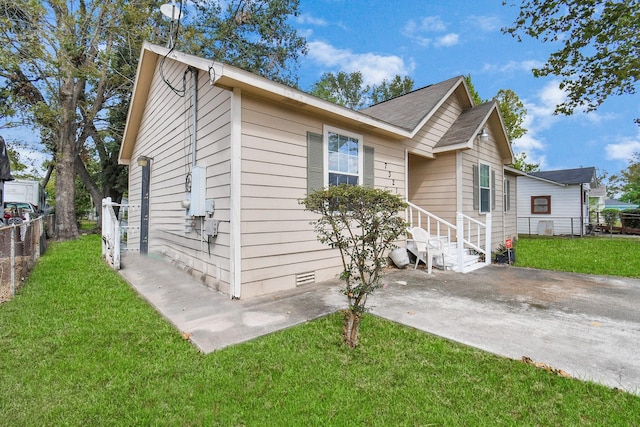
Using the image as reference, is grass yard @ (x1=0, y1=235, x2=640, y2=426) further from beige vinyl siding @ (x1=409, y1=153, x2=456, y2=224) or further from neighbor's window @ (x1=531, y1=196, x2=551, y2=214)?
neighbor's window @ (x1=531, y1=196, x2=551, y2=214)

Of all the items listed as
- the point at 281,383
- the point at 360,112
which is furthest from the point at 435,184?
the point at 281,383

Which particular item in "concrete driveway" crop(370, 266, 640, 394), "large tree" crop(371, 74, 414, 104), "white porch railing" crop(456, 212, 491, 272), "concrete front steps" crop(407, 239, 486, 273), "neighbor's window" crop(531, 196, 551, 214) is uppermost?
"large tree" crop(371, 74, 414, 104)

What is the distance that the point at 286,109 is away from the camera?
5.16 metres

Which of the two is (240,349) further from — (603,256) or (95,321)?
(603,256)

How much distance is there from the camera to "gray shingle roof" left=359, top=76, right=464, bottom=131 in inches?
305

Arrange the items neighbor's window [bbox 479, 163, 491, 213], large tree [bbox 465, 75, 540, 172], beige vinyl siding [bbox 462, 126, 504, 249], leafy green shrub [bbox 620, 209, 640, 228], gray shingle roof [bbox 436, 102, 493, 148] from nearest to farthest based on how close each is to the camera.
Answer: gray shingle roof [bbox 436, 102, 493, 148] < beige vinyl siding [bbox 462, 126, 504, 249] < neighbor's window [bbox 479, 163, 491, 213] < leafy green shrub [bbox 620, 209, 640, 228] < large tree [bbox 465, 75, 540, 172]

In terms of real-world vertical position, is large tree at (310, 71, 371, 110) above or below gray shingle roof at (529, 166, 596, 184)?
above

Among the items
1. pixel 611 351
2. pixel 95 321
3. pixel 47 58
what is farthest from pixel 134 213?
pixel 611 351

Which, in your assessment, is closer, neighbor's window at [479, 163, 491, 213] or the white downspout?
the white downspout

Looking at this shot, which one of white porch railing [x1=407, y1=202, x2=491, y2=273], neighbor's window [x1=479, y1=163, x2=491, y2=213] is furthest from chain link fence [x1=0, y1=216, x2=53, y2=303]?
neighbor's window [x1=479, y1=163, x2=491, y2=213]

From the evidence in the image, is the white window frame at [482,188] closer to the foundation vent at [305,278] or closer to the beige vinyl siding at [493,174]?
the beige vinyl siding at [493,174]

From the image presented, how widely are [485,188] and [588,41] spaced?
6.15 metres

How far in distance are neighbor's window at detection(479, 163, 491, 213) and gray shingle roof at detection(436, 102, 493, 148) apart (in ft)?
4.56

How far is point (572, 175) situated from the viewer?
1831 centimetres
